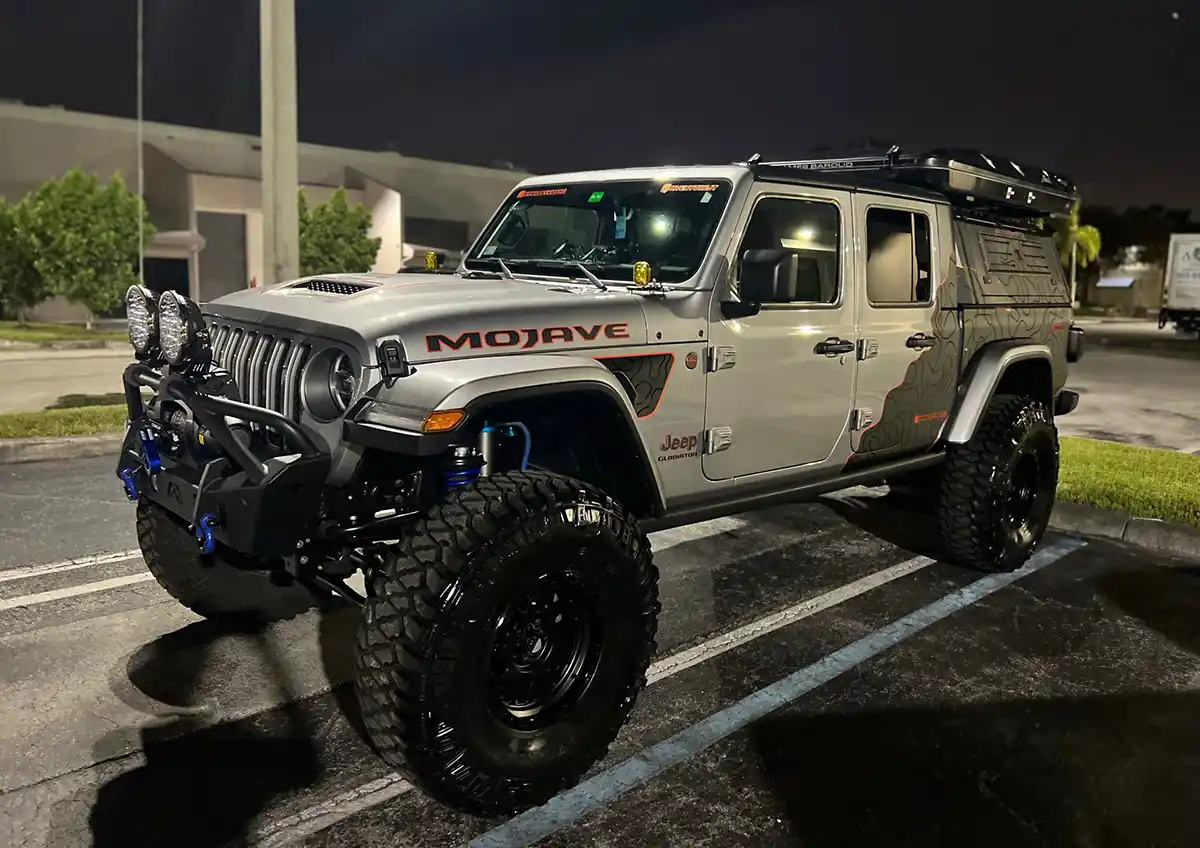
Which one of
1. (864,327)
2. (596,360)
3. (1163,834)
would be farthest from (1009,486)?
(596,360)

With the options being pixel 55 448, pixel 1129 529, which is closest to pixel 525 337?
pixel 1129 529

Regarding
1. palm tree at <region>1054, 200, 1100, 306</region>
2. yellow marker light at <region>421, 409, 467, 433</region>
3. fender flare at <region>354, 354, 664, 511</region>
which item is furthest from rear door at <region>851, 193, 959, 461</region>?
palm tree at <region>1054, 200, 1100, 306</region>

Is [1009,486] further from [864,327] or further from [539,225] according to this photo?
[539,225]

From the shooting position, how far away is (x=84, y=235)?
2441cm

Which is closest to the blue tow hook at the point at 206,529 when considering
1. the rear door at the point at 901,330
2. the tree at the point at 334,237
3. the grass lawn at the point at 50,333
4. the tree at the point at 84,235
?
the rear door at the point at 901,330

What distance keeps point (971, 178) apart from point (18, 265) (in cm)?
2539

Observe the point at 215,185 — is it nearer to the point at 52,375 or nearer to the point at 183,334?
the point at 52,375

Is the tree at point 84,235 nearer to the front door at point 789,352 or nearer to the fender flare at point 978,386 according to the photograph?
the fender flare at point 978,386

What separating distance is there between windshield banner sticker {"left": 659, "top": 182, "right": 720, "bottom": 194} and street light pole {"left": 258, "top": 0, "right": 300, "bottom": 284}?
6.62 metres

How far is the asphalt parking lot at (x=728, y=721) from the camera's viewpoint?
303cm

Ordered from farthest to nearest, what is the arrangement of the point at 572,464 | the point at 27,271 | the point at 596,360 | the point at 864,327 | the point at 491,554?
the point at 27,271 < the point at 864,327 < the point at 572,464 < the point at 596,360 < the point at 491,554

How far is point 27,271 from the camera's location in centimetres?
2477

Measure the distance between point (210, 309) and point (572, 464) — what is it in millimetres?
A: 1621

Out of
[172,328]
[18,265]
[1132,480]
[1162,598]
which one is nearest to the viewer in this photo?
[172,328]
